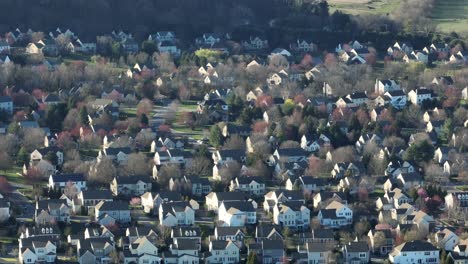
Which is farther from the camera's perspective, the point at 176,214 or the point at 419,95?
the point at 419,95

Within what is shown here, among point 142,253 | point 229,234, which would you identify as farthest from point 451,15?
point 142,253

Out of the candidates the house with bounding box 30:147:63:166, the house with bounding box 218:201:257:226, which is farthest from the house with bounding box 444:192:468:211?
the house with bounding box 30:147:63:166

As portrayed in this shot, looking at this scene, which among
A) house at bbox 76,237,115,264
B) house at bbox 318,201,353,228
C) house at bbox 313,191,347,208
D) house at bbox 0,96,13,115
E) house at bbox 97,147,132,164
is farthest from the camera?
house at bbox 0,96,13,115

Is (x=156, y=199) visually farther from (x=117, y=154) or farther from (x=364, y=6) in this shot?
(x=364, y=6)

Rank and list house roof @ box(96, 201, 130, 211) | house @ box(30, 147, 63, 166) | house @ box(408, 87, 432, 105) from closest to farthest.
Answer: house roof @ box(96, 201, 130, 211)
house @ box(30, 147, 63, 166)
house @ box(408, 87, 432, 105)

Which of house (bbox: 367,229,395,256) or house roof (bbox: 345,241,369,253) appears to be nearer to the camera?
house roof (bbox: 345,241,369,253)

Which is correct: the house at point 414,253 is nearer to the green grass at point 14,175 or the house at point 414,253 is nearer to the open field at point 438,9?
the green grass at point 14,175

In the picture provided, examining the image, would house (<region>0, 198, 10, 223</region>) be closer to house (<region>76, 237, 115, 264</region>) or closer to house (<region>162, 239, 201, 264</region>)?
house (<region>76, 237, 115, 264</region>)

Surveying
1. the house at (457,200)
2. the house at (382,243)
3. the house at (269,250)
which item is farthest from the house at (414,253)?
the house at (457,200)
